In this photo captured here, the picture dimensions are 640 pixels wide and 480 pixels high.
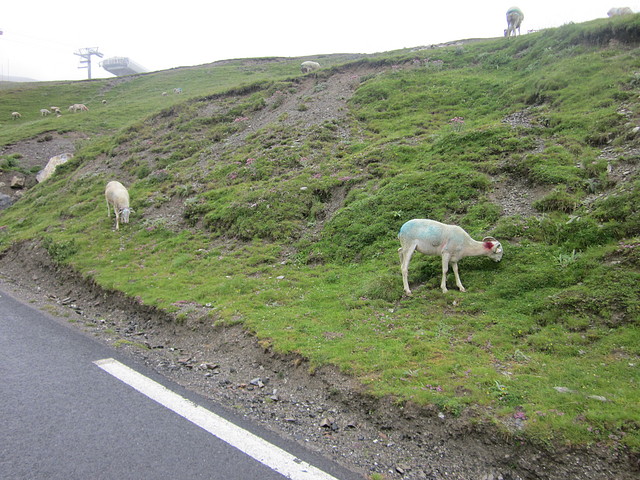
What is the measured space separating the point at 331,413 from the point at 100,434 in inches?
154

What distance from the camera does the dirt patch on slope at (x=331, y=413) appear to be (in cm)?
558

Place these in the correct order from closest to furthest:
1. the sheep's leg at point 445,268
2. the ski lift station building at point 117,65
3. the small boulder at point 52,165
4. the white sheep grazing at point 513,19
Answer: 1. the sheep's leg at point 445,268
2. the white sheep grazing at point 513,19
3. the small boulder at point 52,165
4. the ski lift station building at point 117,65

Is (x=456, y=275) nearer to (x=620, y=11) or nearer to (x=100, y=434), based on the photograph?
(x=100, y=434)

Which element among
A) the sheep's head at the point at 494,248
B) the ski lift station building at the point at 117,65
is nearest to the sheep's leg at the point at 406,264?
the sheep's head at the point at 494,248

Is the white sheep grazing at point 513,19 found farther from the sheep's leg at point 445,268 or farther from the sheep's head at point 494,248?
the sheep's leg at point 445,268

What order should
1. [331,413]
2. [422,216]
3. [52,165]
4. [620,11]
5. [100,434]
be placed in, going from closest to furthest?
[100,434] → [331,413] → [422,216] → [620,11] → [52,165]

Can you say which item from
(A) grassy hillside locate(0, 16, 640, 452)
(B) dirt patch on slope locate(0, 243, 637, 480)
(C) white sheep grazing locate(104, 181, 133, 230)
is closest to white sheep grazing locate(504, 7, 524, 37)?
(A) grassy hillside locate(0, 16, 640, 452)

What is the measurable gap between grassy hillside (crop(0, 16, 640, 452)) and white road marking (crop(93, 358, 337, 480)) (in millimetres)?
2180

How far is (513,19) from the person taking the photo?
34.7 metres

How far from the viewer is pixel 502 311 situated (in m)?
9.30

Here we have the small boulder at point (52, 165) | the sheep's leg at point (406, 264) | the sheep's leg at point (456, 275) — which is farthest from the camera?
the small boulder at point (52, 165)

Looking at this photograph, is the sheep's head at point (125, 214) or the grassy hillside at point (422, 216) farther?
the sheep's head at point (125, 214)

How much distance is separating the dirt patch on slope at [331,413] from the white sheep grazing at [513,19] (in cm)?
3756

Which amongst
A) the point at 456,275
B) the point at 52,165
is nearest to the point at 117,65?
the point at 52,165
